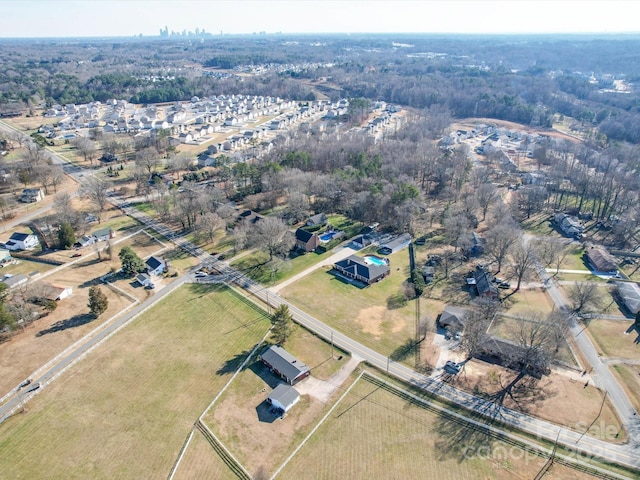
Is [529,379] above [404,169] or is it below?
below

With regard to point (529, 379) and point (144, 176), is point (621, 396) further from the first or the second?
point (144, 176)

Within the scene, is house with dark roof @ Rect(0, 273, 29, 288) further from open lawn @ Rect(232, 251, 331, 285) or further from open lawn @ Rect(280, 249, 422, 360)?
open lawn @ Rect(280, 249, 422, 360)

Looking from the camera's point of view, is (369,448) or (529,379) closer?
(369,448)

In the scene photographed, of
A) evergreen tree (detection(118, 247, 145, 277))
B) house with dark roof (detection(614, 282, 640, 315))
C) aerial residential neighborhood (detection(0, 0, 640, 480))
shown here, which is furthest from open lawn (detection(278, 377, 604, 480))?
evergreen tree (detection(118, 247, 145, 277))

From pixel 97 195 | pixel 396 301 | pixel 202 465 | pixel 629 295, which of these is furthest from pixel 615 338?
pixel 97 195

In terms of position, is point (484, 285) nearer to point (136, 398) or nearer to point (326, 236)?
point (326, 236)

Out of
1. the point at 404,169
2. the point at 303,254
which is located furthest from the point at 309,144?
the point at 303,254

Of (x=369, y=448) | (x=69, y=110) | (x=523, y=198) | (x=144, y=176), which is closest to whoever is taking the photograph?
(x=369, y=448)

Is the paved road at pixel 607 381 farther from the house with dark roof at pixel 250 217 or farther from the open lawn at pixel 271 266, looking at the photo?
the house with dark roof at pixel 250 217
